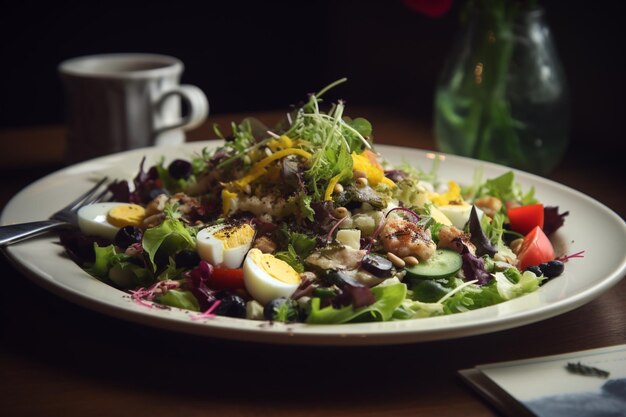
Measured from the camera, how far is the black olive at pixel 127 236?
2582mm

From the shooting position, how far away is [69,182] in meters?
3.19

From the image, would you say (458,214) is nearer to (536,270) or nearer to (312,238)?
(536,270)

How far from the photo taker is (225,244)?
243 centimetres

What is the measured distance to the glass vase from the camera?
3721 millimetres

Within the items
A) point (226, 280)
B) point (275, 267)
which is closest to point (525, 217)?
point (275, 267)

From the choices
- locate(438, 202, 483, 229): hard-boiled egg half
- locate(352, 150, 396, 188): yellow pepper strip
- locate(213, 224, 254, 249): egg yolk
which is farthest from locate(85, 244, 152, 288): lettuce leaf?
locate(438, 202, 483, 229): hard-boiled egg half

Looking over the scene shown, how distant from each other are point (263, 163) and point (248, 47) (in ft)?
18.1

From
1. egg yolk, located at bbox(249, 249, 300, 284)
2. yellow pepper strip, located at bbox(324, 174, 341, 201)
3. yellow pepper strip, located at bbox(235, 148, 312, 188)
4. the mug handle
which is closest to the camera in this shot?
egg yolk, located at bbox(249, 249, 300, 284)

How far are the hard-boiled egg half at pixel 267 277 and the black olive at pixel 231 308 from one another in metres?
0.07

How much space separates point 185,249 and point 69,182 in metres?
0.93

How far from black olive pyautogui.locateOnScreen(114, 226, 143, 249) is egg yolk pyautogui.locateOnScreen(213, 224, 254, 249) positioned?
29cm

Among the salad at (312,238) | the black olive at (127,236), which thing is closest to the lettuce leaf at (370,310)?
the salad at (312,238)

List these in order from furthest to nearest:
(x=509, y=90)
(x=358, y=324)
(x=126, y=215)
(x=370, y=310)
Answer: (x=509, y=90)
(x=126, y=215)
(x=370, y=310)
(x=358, y=324)

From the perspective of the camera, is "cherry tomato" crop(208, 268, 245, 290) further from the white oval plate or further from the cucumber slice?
the cucumber slice
